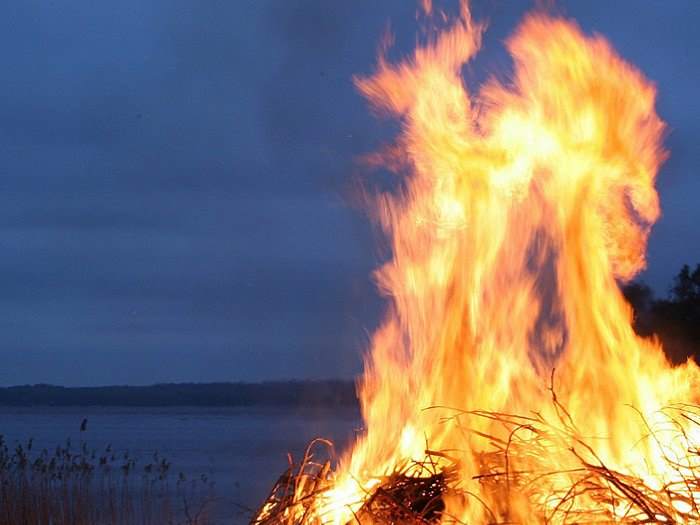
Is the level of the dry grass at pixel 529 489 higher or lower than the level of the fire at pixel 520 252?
lower

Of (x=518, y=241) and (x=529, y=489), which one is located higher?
(x=518, y=241)

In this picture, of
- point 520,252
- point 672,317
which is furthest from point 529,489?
point 672,317

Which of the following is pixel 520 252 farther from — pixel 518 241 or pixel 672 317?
pixel 672 317

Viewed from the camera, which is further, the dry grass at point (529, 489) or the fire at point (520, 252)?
the fire at point (520, 252)

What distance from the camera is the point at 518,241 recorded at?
627cm

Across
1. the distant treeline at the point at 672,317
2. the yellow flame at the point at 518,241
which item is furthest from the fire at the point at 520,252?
the distant treeline at the point at 672,317

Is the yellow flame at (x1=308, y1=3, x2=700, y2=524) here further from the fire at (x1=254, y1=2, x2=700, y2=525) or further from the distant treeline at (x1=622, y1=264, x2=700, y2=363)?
the distant treeline at (x1=622, y1=264, x2=700, y2=363)

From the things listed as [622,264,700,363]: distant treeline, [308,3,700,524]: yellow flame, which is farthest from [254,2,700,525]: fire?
[622,264,700,363]: distant treeline

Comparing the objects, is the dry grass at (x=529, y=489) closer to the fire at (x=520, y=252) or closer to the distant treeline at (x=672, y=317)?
the fire at (x=520, y=252)

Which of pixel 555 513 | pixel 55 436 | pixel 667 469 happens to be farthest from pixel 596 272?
pixel 55 436

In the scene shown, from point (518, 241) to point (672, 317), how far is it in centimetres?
995

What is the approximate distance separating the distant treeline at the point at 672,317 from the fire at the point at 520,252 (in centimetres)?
885

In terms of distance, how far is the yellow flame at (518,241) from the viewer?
5895 millimetres

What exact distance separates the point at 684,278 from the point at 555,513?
12.3 meters
